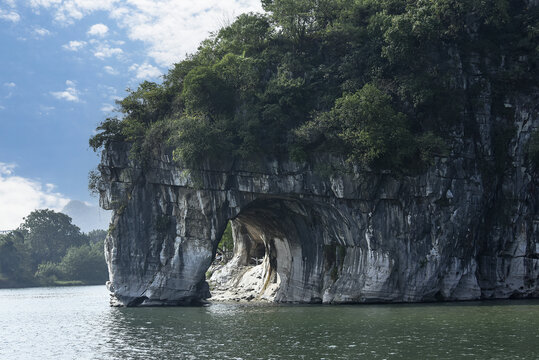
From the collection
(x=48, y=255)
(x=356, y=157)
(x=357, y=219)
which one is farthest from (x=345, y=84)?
(x=48, y=255)

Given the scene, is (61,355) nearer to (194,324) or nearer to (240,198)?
(194,324)

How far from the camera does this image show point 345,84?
3347 cm

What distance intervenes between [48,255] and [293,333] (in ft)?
283

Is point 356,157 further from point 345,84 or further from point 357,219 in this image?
point 345,84

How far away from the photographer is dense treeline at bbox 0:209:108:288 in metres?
88.1

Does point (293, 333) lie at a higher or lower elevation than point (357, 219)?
lower

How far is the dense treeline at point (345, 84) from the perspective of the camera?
32031mm

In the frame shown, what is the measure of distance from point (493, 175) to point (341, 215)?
8.84 metres

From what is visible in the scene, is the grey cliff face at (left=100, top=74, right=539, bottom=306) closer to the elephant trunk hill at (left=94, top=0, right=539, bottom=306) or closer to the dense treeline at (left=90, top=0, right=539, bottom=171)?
the elephant trunk hill at (left=94, top=0, right=539, bottom=306)

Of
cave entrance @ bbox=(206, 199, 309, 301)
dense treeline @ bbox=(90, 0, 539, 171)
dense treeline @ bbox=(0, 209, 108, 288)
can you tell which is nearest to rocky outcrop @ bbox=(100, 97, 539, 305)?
cave entrance @ bbox=(206, 199, 309, 301)

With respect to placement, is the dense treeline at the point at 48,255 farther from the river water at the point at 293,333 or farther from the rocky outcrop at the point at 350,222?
the river water at the point at 293,333

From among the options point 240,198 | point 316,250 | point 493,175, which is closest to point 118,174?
point 240,198

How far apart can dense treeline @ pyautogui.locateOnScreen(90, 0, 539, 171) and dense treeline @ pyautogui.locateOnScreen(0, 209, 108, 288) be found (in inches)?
2377

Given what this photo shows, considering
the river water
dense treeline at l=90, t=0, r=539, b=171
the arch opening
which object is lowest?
the river water
